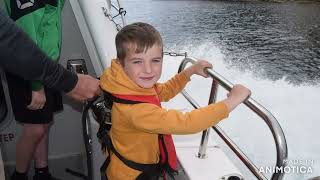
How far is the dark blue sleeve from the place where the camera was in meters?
0.99

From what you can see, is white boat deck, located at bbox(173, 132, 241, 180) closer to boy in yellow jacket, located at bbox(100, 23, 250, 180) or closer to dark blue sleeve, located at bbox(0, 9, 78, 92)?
boy in yellow jacket, located at bbox(100, 23, 250, 180)

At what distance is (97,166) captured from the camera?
2002mm

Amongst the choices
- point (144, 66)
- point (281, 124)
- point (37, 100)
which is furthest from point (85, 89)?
point (281, 124)

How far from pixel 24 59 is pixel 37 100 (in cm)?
71

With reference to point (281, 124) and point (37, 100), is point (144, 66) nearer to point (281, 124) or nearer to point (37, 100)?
point (37, 100)

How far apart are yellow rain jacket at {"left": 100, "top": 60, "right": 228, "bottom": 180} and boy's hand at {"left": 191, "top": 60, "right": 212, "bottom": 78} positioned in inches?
12.9

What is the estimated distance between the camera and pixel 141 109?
126 centimetres

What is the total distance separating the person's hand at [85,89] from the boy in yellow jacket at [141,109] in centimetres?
11

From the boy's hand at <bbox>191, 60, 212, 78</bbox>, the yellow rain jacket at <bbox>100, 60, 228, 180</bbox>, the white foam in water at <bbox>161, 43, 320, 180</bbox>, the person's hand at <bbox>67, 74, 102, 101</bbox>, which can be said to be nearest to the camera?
the yellow rain jacket at <bbox>100, 60, 228, 180</bbox>

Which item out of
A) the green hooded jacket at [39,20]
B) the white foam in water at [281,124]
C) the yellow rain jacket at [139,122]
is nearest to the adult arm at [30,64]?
the yellow rain jacket at [139,122]

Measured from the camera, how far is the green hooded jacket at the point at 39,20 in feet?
5.60

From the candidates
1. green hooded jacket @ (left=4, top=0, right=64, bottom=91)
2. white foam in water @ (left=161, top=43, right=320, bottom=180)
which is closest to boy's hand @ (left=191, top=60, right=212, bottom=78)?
green hooded jacket @ (left=4, top=0, right=64, bottom=91)

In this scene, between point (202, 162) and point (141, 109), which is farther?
point (202, 162)

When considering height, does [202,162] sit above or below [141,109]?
below
